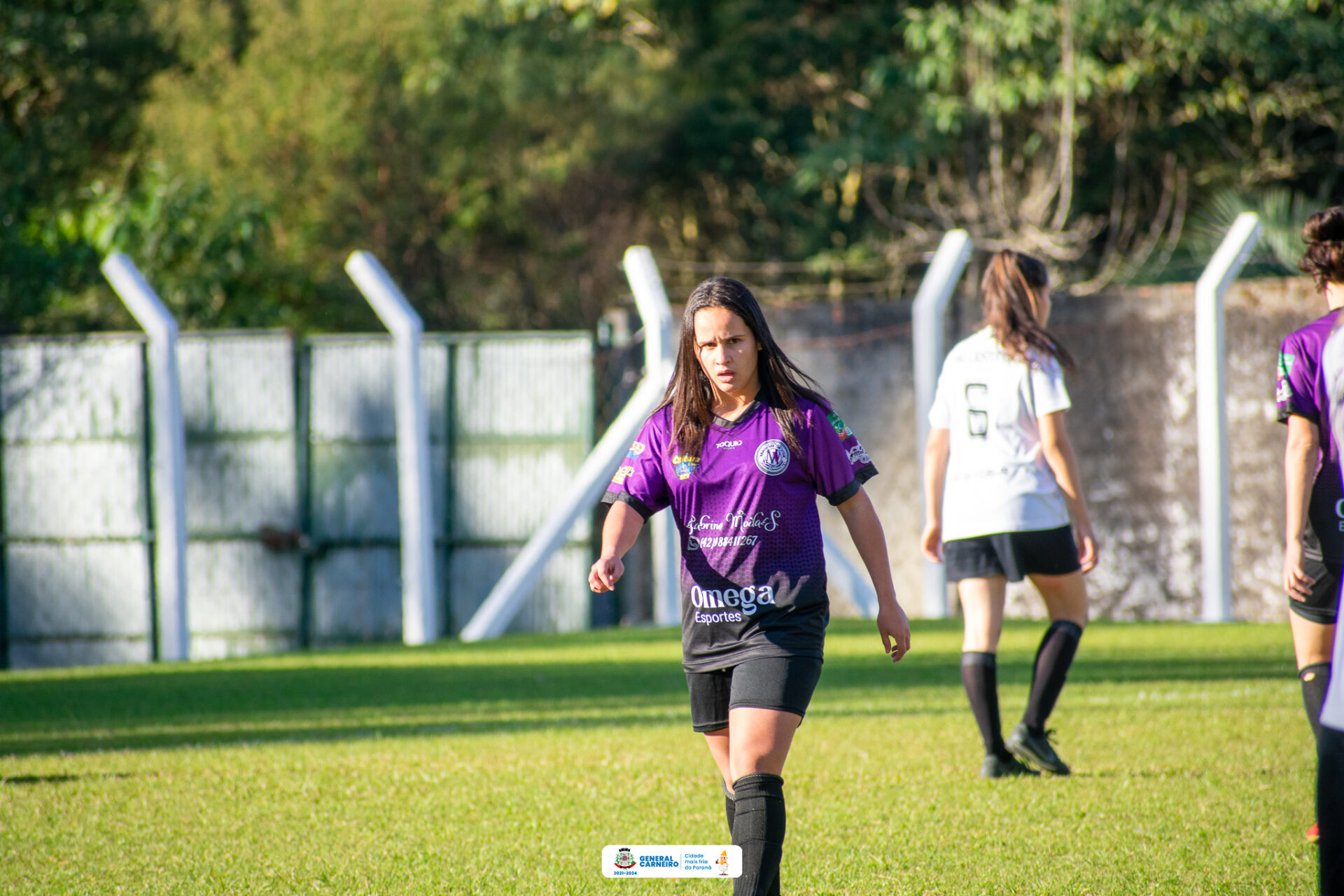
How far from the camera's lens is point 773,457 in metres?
3.51

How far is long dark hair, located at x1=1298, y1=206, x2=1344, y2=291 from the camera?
164 inches

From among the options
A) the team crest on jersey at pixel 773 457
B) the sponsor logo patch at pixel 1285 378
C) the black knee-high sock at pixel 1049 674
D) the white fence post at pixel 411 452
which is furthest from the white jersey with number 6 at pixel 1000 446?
the white fence post at pixel 411 452

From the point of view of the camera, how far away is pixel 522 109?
24.8m

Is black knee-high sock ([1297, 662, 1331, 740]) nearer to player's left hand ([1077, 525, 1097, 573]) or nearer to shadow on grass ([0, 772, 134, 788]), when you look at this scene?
player's left hand ([1077, 525, 1097, 573])

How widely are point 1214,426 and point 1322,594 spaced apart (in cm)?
636

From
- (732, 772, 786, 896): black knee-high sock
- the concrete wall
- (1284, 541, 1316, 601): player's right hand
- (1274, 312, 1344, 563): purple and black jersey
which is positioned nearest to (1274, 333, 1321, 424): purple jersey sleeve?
(1274, 312, 1344, 563): purple and black jersey

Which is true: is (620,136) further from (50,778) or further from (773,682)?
(773,682)

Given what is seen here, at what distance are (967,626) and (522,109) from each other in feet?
68.4

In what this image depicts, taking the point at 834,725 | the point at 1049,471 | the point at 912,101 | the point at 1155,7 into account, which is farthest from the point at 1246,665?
the point at 912,101

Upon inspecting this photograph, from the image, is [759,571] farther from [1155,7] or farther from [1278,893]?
[1155,7]

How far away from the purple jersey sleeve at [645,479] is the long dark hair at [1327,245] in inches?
80.6

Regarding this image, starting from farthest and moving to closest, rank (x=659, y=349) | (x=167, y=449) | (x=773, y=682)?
1. (x=659, y=349)
2. (x=167, y=449)
3. (x=773, y=682)

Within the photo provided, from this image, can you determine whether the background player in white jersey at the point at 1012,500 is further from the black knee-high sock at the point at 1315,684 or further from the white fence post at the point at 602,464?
the white fence post at the point at 602,464

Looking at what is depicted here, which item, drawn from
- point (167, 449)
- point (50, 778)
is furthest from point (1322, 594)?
point (167, 449)
